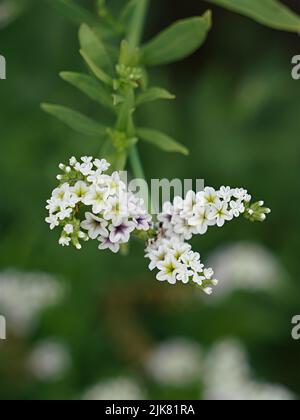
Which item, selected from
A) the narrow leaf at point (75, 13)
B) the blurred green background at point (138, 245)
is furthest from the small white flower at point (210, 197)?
the blurred green background at point (138, 245)

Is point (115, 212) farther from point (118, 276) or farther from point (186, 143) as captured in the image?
point (186, 143)

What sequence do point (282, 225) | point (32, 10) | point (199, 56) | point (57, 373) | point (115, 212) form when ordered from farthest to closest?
point (199, 56) → point (282, 225) → point (32, 10) → point (57, 373) → point (115, 212)

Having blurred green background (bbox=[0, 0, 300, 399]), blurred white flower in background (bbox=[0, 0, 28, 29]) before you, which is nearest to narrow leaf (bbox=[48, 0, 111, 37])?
blurred white flower in background (bbox=[0, 0, 28, 29])

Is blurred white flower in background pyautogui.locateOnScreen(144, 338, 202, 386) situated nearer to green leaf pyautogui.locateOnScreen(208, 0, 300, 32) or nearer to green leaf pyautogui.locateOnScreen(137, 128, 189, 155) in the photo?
green leaf pyautogui.locateOnScreen(137, 128, 189, 155)

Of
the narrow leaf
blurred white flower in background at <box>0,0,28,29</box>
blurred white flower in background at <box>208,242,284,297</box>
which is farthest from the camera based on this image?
blurred white flower in background at <box>208,242,284,297</box>

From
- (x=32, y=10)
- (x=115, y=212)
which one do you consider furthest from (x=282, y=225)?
(x=115, y=212)

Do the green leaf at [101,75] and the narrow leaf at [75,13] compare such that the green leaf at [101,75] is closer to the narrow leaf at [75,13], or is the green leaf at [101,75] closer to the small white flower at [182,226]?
the narrow leaf at [75,13]

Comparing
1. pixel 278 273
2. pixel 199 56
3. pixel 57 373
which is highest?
pixel 199 56
